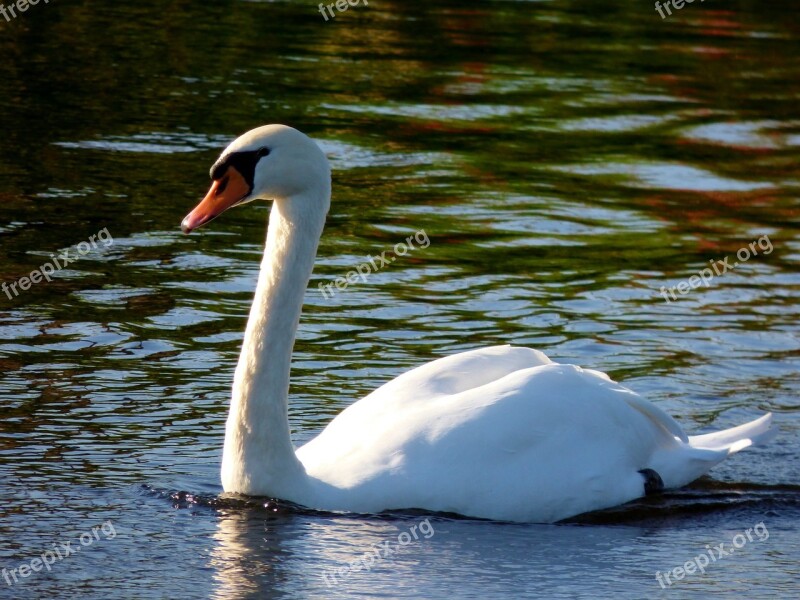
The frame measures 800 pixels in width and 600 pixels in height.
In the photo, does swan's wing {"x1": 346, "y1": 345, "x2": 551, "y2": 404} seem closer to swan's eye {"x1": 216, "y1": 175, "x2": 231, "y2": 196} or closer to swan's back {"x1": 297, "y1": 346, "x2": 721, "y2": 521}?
swan's back {"x1": 297, "y1": 346, "x2": 721, "y2": 521}

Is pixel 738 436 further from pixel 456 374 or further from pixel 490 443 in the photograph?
pixel 490 443

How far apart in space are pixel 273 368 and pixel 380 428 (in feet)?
1.70

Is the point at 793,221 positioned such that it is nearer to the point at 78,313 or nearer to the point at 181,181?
the point at 181,181

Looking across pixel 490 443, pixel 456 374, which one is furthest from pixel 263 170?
pixel 490 443

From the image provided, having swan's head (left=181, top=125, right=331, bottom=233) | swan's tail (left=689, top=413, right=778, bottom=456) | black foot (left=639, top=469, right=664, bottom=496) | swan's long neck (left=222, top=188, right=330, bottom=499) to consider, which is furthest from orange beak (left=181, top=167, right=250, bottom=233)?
swan's tail (left=689, top=413, right=778, bottom=456)

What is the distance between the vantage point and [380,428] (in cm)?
657

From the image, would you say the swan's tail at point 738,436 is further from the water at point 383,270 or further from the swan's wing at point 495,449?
the swan's wing at point 495,449

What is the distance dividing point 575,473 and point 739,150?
9.42 meters

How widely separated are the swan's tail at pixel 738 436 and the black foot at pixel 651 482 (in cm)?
31

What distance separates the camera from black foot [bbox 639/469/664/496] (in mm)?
7000

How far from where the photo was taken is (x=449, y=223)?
472 inches

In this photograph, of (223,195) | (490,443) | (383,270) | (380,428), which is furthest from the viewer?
(383,270)

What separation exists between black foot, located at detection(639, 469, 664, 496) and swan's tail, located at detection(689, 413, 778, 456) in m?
0.31

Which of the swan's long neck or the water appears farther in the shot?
the swan's long neck
